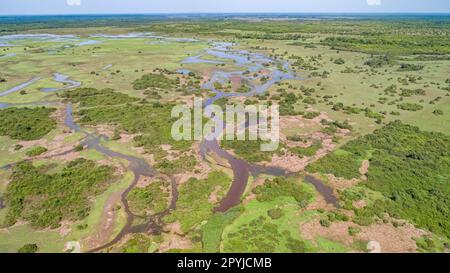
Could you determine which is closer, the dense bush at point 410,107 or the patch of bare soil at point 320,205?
the patch of bare soil at point 320,205

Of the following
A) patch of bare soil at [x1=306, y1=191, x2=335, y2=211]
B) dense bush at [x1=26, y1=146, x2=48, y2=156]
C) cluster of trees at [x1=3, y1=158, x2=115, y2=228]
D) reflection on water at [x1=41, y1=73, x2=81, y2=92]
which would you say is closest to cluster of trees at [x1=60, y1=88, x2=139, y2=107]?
reflection on water at [x1=41, y1=73, x2=81, y2=92]

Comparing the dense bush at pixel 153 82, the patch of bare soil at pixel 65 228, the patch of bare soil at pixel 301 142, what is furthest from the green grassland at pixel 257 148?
the patch of bare soil at pixel 301 142

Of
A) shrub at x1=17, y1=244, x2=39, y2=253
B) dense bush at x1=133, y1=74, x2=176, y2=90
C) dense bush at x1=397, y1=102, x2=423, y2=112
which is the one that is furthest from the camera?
dense bush at x1=133, y1=74, x2=176, y2=90

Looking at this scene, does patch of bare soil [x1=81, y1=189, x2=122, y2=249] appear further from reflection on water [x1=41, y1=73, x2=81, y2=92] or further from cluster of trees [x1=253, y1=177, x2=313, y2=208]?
reflection on water [x1=41, y1=73, x2=81, y2=92]

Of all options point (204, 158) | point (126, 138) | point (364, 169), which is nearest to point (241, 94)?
point (126, 138)

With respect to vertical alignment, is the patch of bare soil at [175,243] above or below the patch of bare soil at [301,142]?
below

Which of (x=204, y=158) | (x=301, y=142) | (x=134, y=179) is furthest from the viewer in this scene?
(x=301, y=142)

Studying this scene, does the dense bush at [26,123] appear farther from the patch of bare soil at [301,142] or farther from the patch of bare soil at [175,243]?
the patch of bare soil at [301,142]

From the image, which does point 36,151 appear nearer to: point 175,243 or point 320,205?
point 175,243

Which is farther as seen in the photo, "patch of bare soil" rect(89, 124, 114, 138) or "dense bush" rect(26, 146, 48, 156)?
"patch of bare soil" rect(89, 124, 114, 138)

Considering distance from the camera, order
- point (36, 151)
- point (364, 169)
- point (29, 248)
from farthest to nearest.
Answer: point (36, 151), point (364, 169), point (29, 248)

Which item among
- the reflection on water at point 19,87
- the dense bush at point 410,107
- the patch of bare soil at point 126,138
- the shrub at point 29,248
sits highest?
the reflection on water at point 19,87

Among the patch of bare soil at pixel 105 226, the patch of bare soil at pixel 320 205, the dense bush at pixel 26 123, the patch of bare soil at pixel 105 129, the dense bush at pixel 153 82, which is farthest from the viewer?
the dense bush at pixel 153 82
